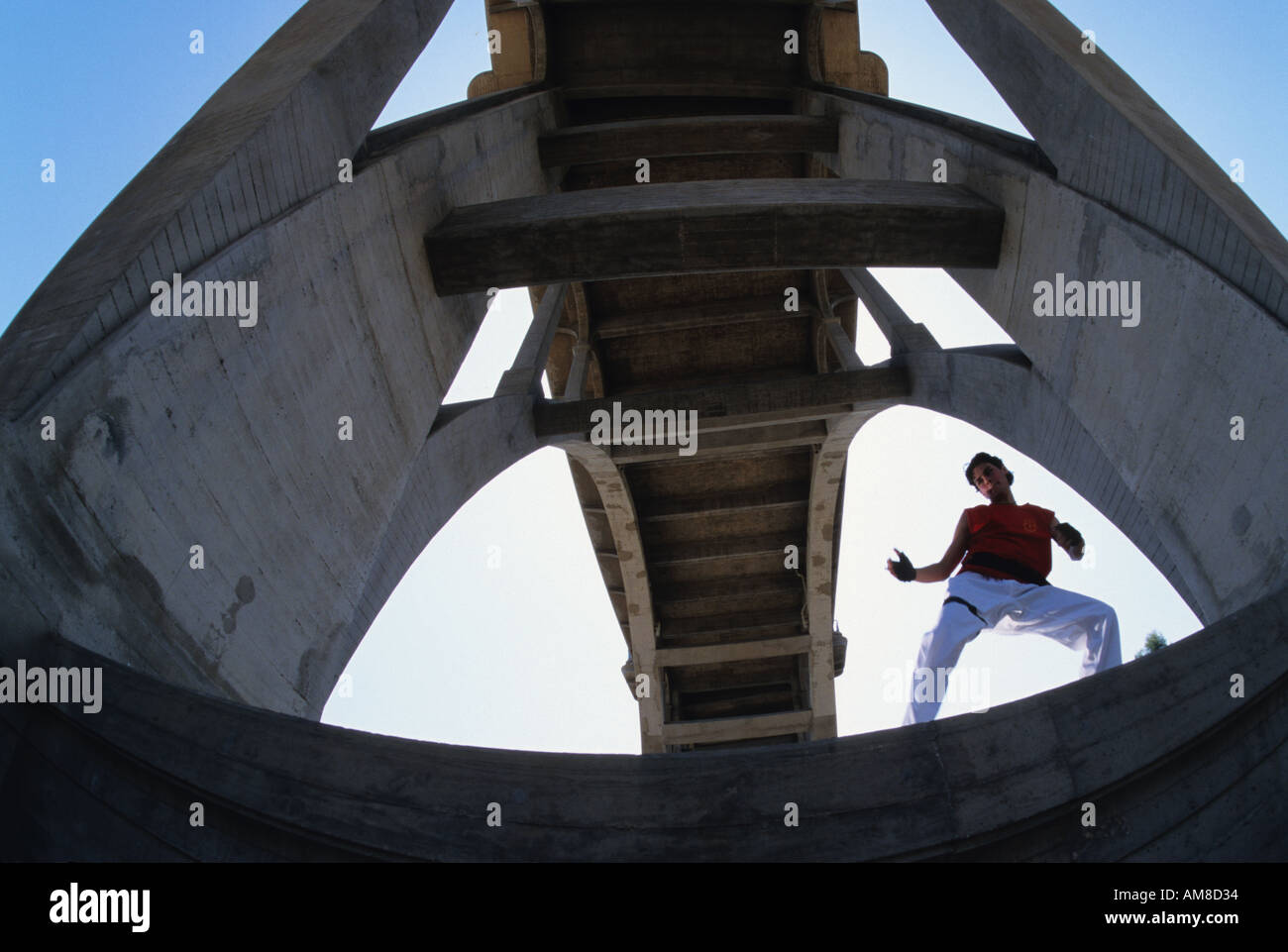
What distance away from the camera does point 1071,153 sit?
22.5 feet

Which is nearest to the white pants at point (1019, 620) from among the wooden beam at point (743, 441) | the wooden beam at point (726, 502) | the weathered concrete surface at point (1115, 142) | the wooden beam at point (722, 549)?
the weathered concrete surface at point (1115, 142)

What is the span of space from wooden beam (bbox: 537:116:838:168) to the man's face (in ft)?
25.8

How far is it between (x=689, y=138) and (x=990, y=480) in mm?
8219

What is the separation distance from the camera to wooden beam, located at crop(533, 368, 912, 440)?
10609 mm

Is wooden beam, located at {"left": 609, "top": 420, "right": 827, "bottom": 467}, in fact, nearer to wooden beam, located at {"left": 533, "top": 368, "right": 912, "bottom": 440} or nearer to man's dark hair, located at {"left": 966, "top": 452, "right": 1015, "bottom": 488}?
→ wooden beam, located at {"left": 533, "top": 368, "right": 912, "bottom": 440}

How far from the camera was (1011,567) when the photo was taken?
4.80 m

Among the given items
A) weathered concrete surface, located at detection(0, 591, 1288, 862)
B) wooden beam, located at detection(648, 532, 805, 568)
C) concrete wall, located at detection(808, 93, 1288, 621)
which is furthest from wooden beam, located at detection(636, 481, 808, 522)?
weathered concrete surface, located at detection(0, 591, 1288, 862)

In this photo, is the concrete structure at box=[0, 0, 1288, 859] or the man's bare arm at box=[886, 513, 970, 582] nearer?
the concrete structure at box=[0, 0, 1288, 859]

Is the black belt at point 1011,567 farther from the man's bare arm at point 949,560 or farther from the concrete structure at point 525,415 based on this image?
the concrete structure at point 525,415

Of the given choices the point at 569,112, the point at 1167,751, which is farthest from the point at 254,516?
the point at 569,112

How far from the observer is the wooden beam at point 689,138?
475 inches

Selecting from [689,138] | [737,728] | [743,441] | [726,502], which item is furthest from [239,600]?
[737,728]

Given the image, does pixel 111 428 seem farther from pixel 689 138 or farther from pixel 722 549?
pixel 722 549
